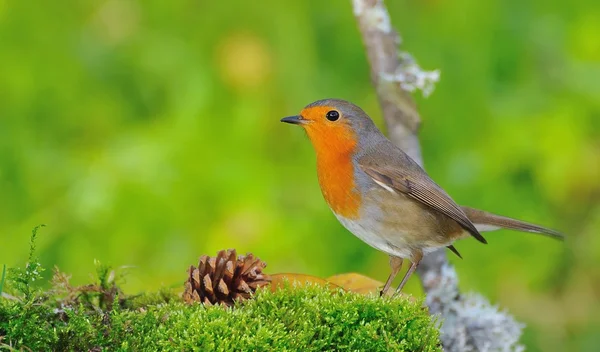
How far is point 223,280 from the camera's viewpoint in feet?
8.05

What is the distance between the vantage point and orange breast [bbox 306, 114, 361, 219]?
3.04 metres

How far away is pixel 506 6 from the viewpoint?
17.6 ft

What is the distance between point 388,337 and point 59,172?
291cm

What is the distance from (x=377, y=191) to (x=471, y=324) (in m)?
0.56

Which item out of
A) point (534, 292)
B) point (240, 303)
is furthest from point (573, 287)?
point (240, 303)

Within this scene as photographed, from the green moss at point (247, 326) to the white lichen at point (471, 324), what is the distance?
801 millimetres

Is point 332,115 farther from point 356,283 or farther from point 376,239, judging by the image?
point 356,283

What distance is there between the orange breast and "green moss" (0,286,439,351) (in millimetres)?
717

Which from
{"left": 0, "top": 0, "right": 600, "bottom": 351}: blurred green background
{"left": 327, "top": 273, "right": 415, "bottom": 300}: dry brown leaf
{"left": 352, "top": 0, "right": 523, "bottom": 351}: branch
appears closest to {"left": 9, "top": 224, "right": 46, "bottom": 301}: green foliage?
{"left": 327, "top": 273, "right": 415, "bottom": 300}: dry brown leaf

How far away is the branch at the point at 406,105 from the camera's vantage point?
3.26m

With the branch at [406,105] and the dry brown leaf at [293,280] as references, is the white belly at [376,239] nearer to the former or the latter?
the branch at [406,105]

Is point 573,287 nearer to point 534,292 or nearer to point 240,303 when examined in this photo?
point 534,292

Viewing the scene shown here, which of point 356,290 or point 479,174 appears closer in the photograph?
point 356,290

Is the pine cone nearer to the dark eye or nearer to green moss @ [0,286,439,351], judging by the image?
green moss @ [0,286,439,351]
